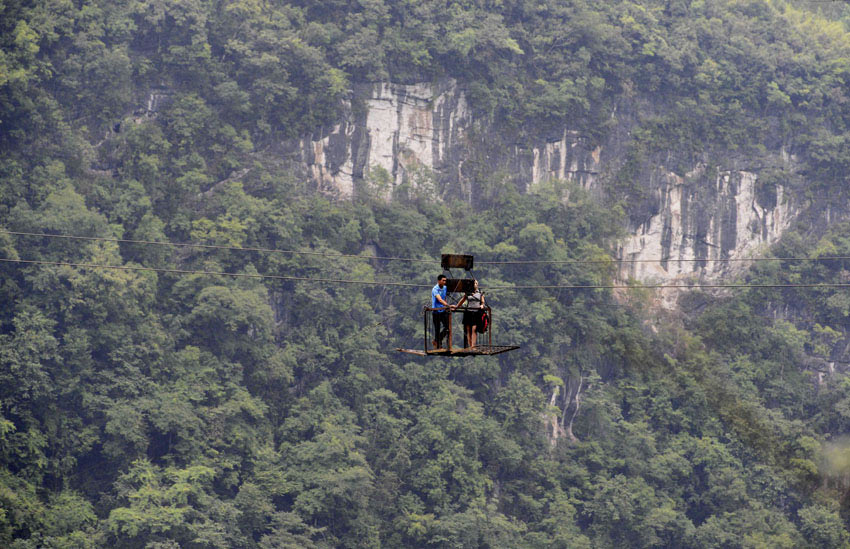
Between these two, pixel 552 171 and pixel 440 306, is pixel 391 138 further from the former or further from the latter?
pixel 440 306

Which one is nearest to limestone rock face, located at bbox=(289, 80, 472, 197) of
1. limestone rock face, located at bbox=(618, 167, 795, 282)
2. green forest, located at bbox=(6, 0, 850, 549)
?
green forest, located at bbox=(6, 0, 850, 549)

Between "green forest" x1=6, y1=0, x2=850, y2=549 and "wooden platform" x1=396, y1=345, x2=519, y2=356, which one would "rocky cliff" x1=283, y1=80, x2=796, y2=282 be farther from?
"wooden platform" x1=396, y1=345, x2=519, y2=356

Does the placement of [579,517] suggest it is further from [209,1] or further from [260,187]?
[209,1]

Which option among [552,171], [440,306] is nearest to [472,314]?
[440,306]

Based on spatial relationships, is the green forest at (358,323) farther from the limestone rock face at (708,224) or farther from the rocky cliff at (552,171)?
the limestone rock face at (708,224)

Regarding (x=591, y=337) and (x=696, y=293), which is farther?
(x=696, y=293)

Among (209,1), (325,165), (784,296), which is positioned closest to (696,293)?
(784,296)
